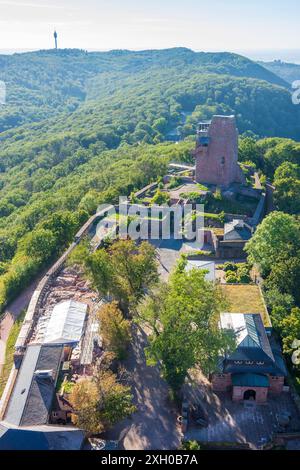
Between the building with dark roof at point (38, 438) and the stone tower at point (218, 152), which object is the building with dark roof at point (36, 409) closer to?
the building with dark roof at point (38, 438)

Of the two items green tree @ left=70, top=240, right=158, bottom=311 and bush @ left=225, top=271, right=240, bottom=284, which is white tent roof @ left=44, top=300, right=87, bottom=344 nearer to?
green tree @ left=70, top=240, right=158, bottom=311

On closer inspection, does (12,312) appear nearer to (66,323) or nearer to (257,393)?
(66,323)

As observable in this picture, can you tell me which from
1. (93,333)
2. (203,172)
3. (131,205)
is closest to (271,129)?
(203,172)

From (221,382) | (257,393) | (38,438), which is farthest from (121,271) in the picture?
(38,438)

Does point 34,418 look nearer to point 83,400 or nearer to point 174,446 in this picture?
point 83,400


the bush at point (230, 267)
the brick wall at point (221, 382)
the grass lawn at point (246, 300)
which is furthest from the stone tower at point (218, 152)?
the brick wall at point (221, 382)

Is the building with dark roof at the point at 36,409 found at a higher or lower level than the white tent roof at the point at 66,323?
lower
